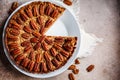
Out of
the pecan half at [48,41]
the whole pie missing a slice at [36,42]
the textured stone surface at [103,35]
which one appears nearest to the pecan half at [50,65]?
the whole pie missing a slice at [36,42]

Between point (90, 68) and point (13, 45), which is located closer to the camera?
point (13, 45)

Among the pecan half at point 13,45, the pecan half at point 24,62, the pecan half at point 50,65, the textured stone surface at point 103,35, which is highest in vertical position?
the textured stone surface at point 103,35

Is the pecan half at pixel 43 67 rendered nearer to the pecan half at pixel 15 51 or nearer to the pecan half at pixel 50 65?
the pecan half at pixel 50 65

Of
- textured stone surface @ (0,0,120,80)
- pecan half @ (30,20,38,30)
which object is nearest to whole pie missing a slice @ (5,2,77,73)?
pecan half @ (30,20,38,30)

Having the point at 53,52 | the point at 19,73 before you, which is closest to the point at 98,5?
the point at 53,52

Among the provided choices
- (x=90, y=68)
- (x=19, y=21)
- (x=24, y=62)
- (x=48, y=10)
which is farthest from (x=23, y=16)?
(x=90, y=68)

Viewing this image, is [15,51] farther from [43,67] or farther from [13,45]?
[43,67]
